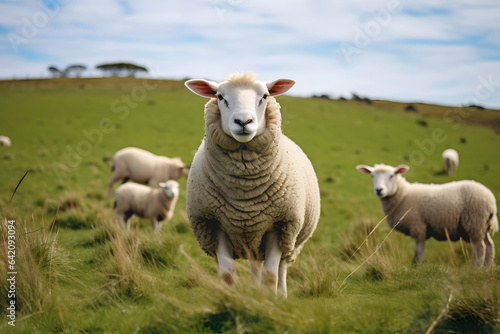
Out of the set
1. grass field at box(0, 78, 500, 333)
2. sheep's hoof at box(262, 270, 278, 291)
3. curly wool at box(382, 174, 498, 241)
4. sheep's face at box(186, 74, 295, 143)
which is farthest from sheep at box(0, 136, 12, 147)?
sheep's hoof at box(262, 270, 278, 291)

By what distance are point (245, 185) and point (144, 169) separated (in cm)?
939

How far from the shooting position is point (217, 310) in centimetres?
318

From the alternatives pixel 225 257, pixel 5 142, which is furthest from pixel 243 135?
pixel 5 142

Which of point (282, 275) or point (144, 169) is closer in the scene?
point (282, 275)

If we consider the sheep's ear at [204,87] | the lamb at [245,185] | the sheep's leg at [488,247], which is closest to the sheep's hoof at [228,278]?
the lamb at [245,185]

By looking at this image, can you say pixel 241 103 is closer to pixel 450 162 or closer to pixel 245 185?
pixel 245 185

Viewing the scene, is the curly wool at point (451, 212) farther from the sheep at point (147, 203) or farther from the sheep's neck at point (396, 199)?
the sheep at point (147, 203)

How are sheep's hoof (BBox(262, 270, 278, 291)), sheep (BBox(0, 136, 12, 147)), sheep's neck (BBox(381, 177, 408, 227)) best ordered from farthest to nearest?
1. sheep (BBox(0, 136, 12, 147))
2. sheep's neck (BBox(381, 177, 408, 227))
3. sheep's hoof (BBox(262, 270, 278, 291))

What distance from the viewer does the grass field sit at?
3.23 m

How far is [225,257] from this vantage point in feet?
13.0

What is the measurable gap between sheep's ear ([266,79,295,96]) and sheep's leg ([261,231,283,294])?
130cm

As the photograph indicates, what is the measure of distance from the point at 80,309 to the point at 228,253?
1.35 m

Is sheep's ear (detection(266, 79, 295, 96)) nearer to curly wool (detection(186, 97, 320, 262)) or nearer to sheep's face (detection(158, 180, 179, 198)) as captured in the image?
curly wool (detection(186, 97, 320, 262))

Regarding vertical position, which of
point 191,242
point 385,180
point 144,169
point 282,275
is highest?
point 385,180
